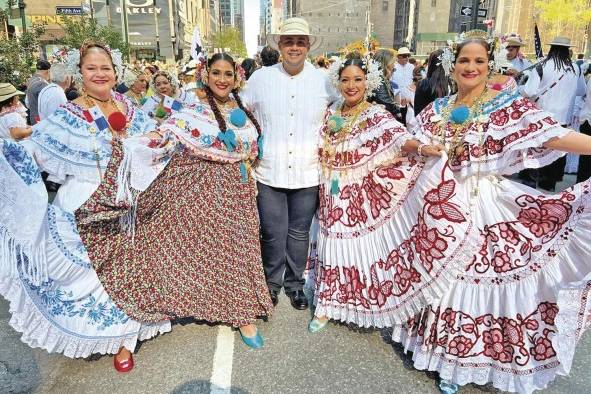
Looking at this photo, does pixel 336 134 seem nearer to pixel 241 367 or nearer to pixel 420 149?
pixel 420 149

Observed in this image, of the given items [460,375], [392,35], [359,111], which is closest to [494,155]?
[359,111]

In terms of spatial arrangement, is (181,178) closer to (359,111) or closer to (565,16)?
(359,111)

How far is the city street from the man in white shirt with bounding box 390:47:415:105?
6.90 m

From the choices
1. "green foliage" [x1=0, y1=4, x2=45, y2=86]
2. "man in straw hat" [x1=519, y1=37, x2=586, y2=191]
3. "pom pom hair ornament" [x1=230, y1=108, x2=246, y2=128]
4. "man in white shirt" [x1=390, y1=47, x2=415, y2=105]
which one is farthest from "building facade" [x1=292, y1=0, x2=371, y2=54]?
"pom pom hair ornament" [x1=230, y1=108, x2=246, y2=128]

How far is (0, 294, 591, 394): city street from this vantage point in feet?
8.71

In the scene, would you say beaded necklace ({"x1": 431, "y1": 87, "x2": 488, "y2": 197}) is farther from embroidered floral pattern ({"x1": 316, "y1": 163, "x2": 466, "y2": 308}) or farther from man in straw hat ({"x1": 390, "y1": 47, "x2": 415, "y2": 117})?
man in straw hat ({"x1": 390, "y1": 47, "x2": 415, "y2": 117})

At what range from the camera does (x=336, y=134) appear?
10.2ft

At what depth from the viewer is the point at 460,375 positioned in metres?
2.55

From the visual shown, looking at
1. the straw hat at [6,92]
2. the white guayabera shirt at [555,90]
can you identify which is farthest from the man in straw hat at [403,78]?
the straw hat at [6,92]

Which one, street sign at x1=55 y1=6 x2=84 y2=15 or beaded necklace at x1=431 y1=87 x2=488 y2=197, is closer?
beaded necklace at x1=431 y1=87 x2=488 y2=197

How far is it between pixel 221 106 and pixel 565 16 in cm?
4537

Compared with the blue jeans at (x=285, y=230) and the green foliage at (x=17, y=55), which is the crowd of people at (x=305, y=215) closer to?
the blue jeans at (x=285, y=230)

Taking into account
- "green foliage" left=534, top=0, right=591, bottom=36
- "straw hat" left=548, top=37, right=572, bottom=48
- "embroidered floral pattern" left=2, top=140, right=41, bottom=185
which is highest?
"green foliage" left=534, top=0, right=591, bottom=36

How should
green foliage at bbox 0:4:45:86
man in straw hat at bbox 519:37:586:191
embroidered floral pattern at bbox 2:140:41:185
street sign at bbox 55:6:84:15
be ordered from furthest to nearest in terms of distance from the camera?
street sign at bbox 55:6:84:15
green foliage at bbox 0:4:45:86
man in straw hat at bbox 519:37:586:191
embroidered floral pattern at bbox 2:140:41:185
